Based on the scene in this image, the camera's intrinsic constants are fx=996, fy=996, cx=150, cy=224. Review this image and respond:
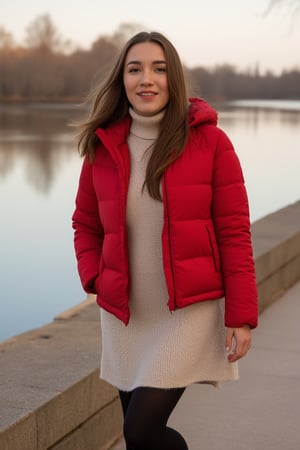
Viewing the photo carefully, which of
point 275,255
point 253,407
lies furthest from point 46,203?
point 253,407

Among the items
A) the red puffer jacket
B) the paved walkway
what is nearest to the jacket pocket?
the red puffer jacket

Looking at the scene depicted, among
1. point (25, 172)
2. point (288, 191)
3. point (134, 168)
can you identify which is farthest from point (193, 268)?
point (25, 172)

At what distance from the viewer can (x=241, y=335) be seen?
3043 mm

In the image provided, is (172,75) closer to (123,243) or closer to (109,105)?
(109,105)

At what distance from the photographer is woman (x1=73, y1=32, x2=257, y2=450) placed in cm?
300

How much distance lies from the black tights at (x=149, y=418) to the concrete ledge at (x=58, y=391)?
1.57 ft

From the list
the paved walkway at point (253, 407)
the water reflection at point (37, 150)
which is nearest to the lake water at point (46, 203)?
the water reflection at point (37, 150)

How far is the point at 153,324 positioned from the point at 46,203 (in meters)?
24.8

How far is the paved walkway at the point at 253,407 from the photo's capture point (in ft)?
14.1

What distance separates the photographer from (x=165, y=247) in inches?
118

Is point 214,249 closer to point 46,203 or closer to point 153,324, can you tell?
point 153,324

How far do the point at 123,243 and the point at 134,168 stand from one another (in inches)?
9.7

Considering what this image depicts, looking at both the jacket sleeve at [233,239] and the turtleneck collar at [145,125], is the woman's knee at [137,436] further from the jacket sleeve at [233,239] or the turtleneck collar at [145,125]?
the turtleneck collar at [145,125]

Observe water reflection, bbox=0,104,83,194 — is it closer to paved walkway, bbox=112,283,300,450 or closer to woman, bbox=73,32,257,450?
paved walkway, bbox=112,283,300,450
